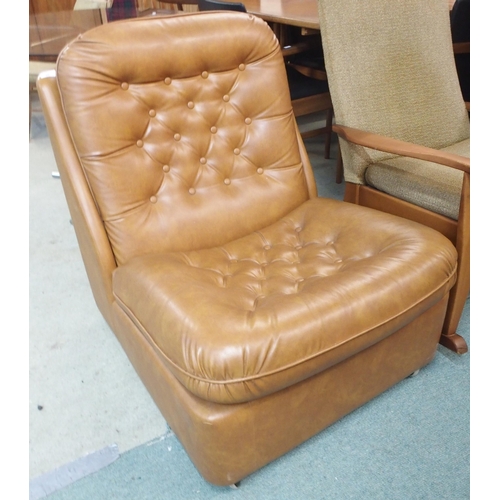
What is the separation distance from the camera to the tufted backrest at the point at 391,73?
1608mm

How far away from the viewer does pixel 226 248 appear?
1.45 m

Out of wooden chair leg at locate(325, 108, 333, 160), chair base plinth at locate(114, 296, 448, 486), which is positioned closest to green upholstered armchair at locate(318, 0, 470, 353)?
chair base plinth at locate(114, 296, 448, 486)

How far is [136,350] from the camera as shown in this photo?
49.8 inches

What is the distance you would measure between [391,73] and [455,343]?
958 mm

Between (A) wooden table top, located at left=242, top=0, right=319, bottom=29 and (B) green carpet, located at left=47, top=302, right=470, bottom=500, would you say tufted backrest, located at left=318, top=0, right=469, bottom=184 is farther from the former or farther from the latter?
(B) green carpet, located at left=47, top=302, right=470, bottom=500

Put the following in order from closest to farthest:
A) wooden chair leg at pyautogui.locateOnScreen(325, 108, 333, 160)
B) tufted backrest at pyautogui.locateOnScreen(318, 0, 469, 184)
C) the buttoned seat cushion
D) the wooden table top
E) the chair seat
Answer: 1. the buttoned seat cushion
2. the chair seat
3. tufted backrest at pyautogui.locateOnScreen(318, 0, 469, 184)
4. the wooden table top
5. wooden chair leg at pyautogui.locateOnScreen(325, 108, 333, 160)

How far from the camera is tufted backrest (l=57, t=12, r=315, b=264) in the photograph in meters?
1.30

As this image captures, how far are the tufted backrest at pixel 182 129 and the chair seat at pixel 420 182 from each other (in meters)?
0.25

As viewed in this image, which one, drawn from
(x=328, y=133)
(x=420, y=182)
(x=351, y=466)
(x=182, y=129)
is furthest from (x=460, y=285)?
(x=328, y=133)

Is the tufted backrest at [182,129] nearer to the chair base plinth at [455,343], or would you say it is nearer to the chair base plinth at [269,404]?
the chair base plinth at [269,404]

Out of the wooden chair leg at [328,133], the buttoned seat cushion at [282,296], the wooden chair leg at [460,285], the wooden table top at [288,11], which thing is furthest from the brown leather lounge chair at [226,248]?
the wooden chair leg at [328,133]

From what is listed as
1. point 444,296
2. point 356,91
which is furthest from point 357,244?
point 356,91
